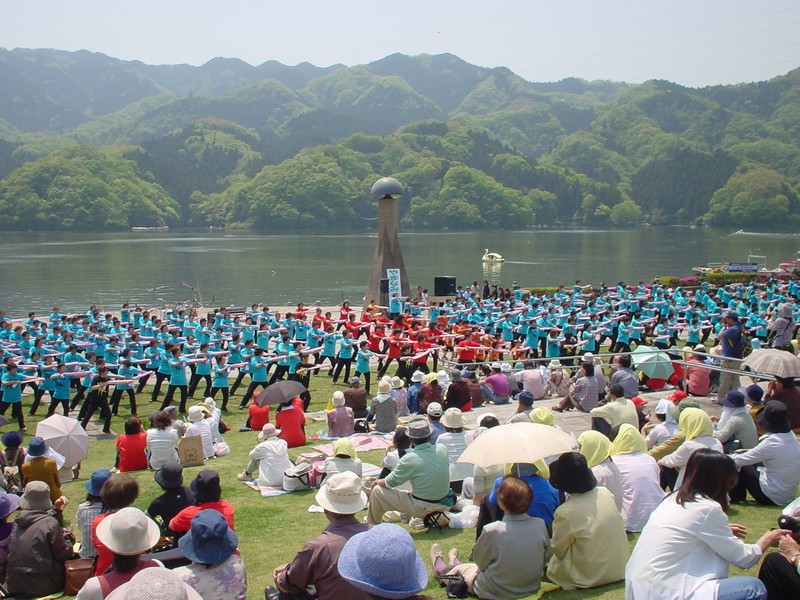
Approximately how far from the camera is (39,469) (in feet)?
23.9

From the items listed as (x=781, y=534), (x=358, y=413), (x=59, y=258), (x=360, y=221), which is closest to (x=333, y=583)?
(x=781, y=534)

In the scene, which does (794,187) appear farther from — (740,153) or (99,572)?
(99,572)

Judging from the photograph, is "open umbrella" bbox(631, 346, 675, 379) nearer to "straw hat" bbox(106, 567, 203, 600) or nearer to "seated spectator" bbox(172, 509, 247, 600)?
"seated spectator" bbox(172, 509, 247, 600)

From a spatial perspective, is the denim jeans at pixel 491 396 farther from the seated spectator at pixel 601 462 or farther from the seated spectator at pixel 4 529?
the seated spectator at pixel 4 529

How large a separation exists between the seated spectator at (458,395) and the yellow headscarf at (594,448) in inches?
218

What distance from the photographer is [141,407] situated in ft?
48.3

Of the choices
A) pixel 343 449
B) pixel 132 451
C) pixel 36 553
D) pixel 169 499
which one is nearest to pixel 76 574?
pixel 36 553

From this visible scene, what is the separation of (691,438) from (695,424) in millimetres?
132

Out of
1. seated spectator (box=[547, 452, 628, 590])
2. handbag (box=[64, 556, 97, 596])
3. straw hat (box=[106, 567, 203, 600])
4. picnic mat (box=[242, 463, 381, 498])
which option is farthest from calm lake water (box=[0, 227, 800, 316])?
straw hat (box=[106, 567, 203, 600])

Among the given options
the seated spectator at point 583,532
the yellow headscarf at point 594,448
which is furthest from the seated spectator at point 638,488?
the seated spectator at point 583,532

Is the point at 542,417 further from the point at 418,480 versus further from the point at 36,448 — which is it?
the point at 36,448

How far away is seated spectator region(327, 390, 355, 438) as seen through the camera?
10.6 m

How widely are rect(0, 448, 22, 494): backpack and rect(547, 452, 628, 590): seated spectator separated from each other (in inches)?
206

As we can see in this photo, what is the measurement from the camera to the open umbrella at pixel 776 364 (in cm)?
875
